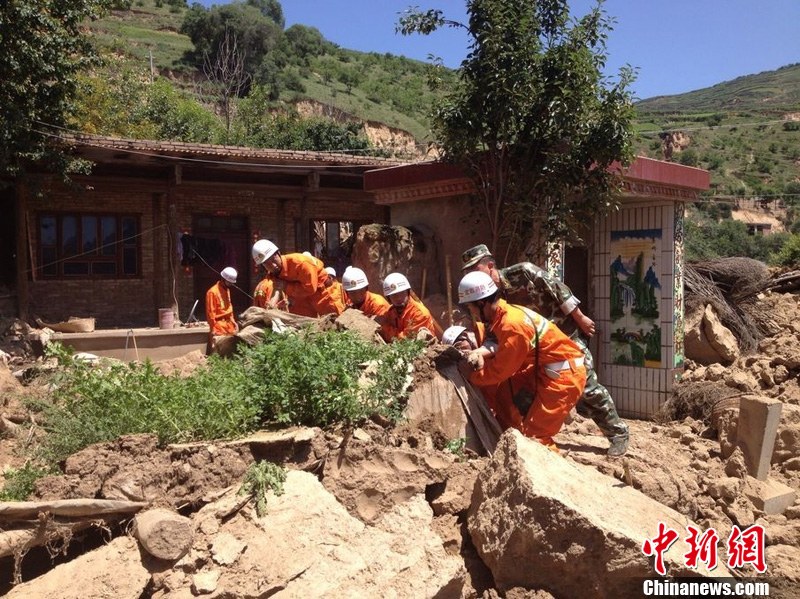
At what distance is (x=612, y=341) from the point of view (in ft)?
30.3

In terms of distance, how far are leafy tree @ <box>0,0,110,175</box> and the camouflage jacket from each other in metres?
8.00

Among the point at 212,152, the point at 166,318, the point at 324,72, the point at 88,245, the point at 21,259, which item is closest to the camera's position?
the point at 21,259

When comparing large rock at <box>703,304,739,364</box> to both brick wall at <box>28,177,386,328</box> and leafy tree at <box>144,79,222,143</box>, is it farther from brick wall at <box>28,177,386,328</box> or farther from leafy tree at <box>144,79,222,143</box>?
leafy tree at <box>144,79,222,143</box>

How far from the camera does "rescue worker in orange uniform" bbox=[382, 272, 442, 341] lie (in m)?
6.07

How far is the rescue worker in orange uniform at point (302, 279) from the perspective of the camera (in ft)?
23.3

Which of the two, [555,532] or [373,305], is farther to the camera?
[373,305]

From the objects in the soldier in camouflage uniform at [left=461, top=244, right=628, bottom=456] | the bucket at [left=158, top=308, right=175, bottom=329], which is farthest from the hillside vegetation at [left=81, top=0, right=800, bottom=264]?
the soldier in camouflage uniform at [left=461, top=244, right=628, bottom=456]

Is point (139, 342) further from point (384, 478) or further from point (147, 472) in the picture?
point (384, 478)

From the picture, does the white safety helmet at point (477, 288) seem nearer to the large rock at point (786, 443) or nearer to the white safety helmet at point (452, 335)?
the white safety helmet at point (452, 335)

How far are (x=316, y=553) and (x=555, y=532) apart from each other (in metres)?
1.18

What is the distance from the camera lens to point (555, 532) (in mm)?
3688

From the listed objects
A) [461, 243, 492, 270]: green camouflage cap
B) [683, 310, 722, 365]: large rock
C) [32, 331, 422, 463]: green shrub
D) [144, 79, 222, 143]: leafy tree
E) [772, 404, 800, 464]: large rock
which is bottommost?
[772, 404, 800, 464]: large rock

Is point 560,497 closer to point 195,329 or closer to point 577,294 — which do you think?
point 577,294

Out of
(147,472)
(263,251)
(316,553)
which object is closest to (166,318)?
(263,251)
